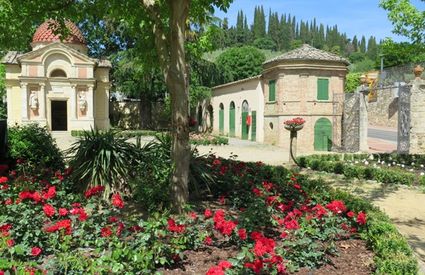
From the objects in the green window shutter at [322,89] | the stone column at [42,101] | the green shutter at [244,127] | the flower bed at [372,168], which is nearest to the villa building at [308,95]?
the green window shutter at [322,89]

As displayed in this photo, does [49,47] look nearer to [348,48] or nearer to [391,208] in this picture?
[391,208]

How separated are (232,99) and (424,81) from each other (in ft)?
Result: 48.4

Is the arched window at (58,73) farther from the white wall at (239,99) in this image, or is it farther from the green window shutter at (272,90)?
the green window shutter at (272,90)

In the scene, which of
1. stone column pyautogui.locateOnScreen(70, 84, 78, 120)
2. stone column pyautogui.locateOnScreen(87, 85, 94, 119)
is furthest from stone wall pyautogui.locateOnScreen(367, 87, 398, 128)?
stone column pyautogui.locateOnScreen(70, 84, 78, 120)

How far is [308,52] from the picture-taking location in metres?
23.4

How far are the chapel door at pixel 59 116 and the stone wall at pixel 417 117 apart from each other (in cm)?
2512

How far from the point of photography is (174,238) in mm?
4203

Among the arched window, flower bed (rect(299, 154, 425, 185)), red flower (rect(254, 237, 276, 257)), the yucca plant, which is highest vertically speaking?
the arched window

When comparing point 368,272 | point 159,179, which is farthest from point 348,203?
point 159,179

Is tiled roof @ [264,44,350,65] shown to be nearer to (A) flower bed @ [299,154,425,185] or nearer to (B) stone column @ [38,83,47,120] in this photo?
(A) flower bed @ [299,154,425,185]

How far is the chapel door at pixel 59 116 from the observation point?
32.5 metres

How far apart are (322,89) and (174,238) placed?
2061cm

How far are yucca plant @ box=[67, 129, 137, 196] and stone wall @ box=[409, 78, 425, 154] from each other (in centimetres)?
1561

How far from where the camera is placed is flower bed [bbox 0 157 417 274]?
3.57 metres
